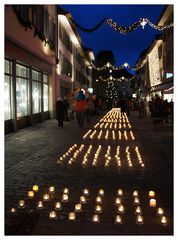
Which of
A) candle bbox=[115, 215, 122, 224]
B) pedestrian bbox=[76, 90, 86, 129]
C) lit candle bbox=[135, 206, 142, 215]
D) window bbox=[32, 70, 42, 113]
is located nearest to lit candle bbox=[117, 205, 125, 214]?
lit candle bbox=[135, 206, 142, 215]

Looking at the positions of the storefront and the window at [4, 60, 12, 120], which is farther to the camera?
the storefront

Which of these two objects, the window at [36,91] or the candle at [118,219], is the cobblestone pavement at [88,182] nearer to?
the candle at [118,219]

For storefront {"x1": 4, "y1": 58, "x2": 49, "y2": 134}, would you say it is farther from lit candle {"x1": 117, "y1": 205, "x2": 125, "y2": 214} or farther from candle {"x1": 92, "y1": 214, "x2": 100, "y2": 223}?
candle {"x1": 92, "y1": 214, "x2": 100, "y2": 223}

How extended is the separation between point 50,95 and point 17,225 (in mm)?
22992

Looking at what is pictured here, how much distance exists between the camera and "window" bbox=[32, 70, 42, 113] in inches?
873

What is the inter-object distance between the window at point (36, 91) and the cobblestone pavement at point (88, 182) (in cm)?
859

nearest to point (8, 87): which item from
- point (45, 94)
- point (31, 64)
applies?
point (31, 64)

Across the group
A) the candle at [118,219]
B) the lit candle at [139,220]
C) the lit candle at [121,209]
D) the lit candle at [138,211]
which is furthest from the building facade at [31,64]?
the lit candle at [139,220]

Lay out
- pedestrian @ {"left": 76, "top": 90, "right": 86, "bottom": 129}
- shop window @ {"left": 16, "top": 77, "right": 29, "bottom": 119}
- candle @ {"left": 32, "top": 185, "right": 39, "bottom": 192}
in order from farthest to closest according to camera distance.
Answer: pedestrian @ {"left": 76, "top": 90, "right": 86, "bottom": 129} → shop window @ {"left": 16, "top": 77, "right": 29, "bottom": 119} → candle @ {"left": 32, "top": 185, "right": 39, "bottom": 192}

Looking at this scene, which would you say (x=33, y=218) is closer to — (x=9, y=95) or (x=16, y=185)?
(x=16, y=185)

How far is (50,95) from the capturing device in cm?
2762

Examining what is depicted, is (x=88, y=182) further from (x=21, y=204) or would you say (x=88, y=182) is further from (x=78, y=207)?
(x=21, y=204)

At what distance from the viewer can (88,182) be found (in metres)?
7.47

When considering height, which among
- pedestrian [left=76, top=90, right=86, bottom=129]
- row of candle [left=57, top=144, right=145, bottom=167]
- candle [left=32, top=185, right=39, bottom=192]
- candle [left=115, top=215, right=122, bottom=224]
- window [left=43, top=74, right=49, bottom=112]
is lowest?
candle [left=115, top=215, right=122, bottom=224]
